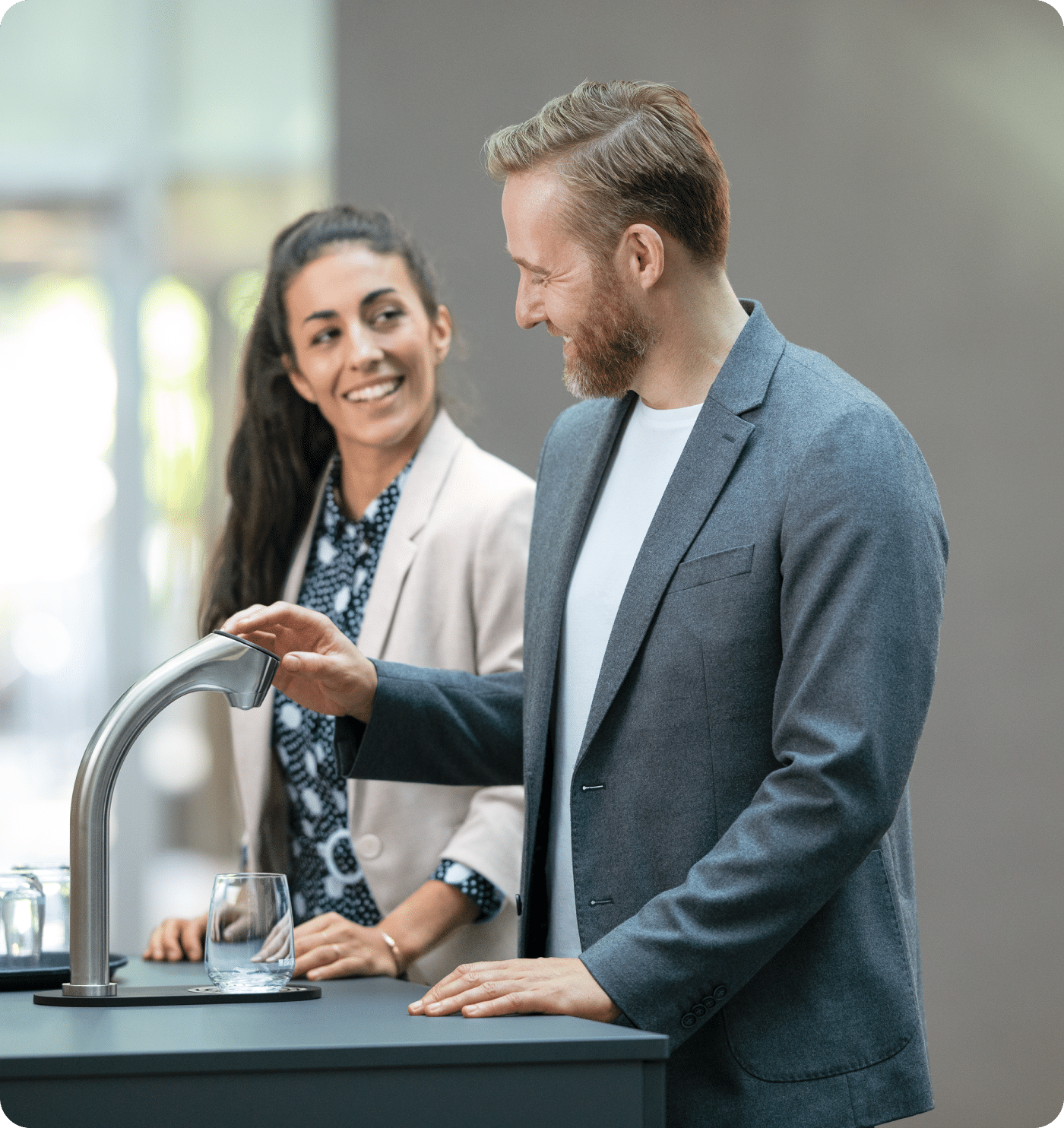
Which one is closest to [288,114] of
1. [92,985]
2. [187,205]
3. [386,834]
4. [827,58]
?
[187,205]

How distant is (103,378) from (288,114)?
102cm

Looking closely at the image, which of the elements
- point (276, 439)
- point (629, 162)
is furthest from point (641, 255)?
point (276, 439)

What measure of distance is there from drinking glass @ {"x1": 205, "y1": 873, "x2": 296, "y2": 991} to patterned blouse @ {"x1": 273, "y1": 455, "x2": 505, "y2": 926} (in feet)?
1.92

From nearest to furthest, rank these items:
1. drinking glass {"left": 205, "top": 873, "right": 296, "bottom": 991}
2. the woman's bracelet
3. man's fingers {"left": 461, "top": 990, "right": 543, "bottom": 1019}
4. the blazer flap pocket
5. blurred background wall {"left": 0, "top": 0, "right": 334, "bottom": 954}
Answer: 1. man's fingers {"left": 461, "top": 990, "right": 543, "bottom": 1019}
2. drinking glass {"left": 205, "top": 873, "right": 296, "bottom": 991}
3. the blazer flap pocket
4. the woman's bracelet
5. blurred background wall {"left": 0, "top": 0, "right": 334, "bottom": 954}

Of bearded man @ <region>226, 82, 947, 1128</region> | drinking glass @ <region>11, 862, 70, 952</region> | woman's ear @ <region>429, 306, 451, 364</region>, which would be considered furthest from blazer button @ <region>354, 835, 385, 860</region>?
woman's ear @ <region>429, 306, 451, 364</region>

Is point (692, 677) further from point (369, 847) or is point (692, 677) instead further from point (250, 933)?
point (369, 847)

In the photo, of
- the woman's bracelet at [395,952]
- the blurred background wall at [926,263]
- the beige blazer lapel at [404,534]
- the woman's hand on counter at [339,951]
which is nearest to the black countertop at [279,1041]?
the woman's hand on counter at [339,951]

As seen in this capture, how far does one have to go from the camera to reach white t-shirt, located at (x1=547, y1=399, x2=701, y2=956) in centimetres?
152

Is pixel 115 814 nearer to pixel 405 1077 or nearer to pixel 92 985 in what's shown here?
pixel 92 985

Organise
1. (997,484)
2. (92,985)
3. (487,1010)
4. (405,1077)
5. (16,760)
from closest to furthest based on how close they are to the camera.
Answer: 1. (405,1077)
2. (487,1010)
3. (92,985)
4. (997,484)
5. (16,760)

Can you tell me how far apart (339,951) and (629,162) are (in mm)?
928

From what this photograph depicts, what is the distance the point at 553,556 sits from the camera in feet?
5.36

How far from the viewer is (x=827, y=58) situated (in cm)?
333

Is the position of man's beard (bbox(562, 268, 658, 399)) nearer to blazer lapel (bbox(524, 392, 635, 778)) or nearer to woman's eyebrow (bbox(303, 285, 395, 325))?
blazer lapel (bbox(524, 392, 635, 778))
